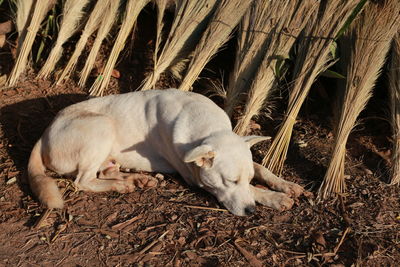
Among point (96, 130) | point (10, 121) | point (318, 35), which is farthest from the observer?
point (10, 121)

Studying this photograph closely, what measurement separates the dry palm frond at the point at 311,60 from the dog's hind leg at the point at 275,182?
245 millimetres

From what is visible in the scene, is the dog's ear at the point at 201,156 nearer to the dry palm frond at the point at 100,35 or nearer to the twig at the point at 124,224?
the twig at the point at 124,224

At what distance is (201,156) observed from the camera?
4219 millimetres

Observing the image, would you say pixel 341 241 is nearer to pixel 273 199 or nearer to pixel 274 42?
pixel 273 199

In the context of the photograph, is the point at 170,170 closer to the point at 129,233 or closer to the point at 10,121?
→ the point at 129,233

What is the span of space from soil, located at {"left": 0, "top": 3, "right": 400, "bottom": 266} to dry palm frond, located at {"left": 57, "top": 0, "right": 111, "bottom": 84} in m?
1.14

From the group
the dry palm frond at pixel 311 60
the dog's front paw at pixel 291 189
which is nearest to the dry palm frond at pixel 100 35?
the dry palm frond at pixel 311 60

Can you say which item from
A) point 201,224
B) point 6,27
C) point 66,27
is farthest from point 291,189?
point 6,27

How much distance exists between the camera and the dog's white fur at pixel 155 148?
4.32 m

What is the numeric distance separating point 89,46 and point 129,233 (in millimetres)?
3319

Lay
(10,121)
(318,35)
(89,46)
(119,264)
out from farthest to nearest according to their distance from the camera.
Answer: (89,46) → (10,121) → (318,35) → (119,264)

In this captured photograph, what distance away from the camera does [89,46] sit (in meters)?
6.64

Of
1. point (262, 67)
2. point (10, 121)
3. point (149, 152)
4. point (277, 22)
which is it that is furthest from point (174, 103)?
point (10, 121)

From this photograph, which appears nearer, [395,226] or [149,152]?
[395,226]
